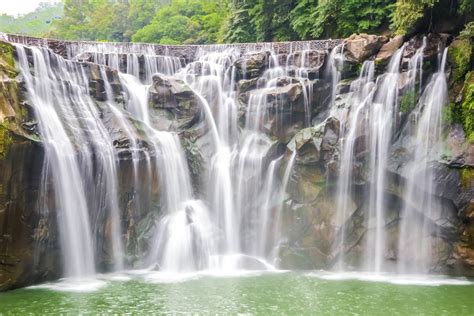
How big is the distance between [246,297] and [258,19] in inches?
992

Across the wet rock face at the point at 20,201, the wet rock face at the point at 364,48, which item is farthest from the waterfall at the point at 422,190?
the wet rock face at the point at 20,201

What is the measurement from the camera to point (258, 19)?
3494 centimetres

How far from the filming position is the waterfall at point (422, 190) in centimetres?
1756

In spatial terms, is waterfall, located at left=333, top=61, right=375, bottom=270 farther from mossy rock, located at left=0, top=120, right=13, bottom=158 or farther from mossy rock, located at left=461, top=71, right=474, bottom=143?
mossy rock, located at left=0, top=120, right=13, bottom=158

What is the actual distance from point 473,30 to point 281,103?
7.87 meters

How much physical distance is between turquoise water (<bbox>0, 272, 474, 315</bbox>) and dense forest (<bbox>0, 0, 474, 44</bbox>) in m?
10.2

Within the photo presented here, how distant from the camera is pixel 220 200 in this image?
2036 centimetres

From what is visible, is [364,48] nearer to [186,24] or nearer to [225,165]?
[225,165]

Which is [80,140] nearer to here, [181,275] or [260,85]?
[181,275]

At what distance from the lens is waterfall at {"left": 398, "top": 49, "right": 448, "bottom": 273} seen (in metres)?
17.6

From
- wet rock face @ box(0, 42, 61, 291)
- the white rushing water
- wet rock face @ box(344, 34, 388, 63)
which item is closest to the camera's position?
wet rock face @ box(0, 42, 61, 291)

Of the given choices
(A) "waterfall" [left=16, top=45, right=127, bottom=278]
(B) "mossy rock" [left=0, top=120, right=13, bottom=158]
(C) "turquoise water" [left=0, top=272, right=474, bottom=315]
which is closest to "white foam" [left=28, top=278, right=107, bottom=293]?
(C) "turquoise water" [left=0, top=272, right=474, bottom=315]

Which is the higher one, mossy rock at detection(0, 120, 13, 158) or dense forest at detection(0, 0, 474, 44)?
dense forest at detection(0, 0, 474, 44)

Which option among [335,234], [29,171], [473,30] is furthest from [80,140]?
[473,30]
